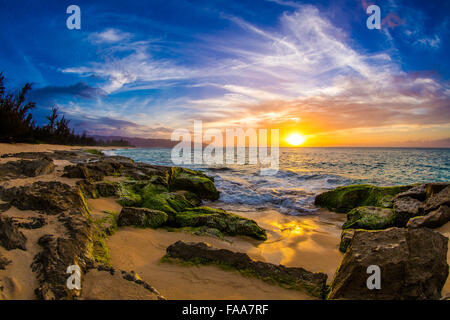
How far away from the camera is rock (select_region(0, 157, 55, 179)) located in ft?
19.0

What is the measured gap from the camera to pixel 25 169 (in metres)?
6.25

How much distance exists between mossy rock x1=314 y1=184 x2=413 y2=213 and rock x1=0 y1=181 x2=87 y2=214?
30.7ft

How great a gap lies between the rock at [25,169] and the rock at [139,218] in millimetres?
3312

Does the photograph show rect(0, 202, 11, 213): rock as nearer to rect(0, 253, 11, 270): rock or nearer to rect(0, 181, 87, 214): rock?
rect(0, 181, 87, 214): rock

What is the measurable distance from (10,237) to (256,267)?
335cm

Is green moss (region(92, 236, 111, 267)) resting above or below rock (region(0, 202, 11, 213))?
below

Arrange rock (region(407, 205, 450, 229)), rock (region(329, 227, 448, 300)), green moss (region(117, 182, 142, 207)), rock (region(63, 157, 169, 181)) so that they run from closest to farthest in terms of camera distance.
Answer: rock (region(329, 227, 448, 300)) < rock (region(407, 205, 450, 229)) < green moss (region(117, 182, 142, 207)) < rock (region(63, 157, 169, 181))

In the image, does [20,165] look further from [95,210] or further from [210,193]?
[210,193]

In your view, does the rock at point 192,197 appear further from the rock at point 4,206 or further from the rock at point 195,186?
the rock at point 4,206

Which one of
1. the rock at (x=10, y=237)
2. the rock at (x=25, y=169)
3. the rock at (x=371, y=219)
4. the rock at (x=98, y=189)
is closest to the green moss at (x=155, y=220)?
the rock at (x=98, y=189)

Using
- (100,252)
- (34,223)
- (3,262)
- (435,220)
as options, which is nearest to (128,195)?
(34,223)

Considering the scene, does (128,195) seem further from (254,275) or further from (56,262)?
(254,275)

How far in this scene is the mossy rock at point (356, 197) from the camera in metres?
8.15

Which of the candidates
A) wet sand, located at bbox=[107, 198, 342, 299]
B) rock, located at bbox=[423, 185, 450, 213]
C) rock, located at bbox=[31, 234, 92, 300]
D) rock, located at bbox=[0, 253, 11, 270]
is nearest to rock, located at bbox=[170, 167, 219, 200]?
wet sand, located at bbox=[107, 198, 342, 299]
